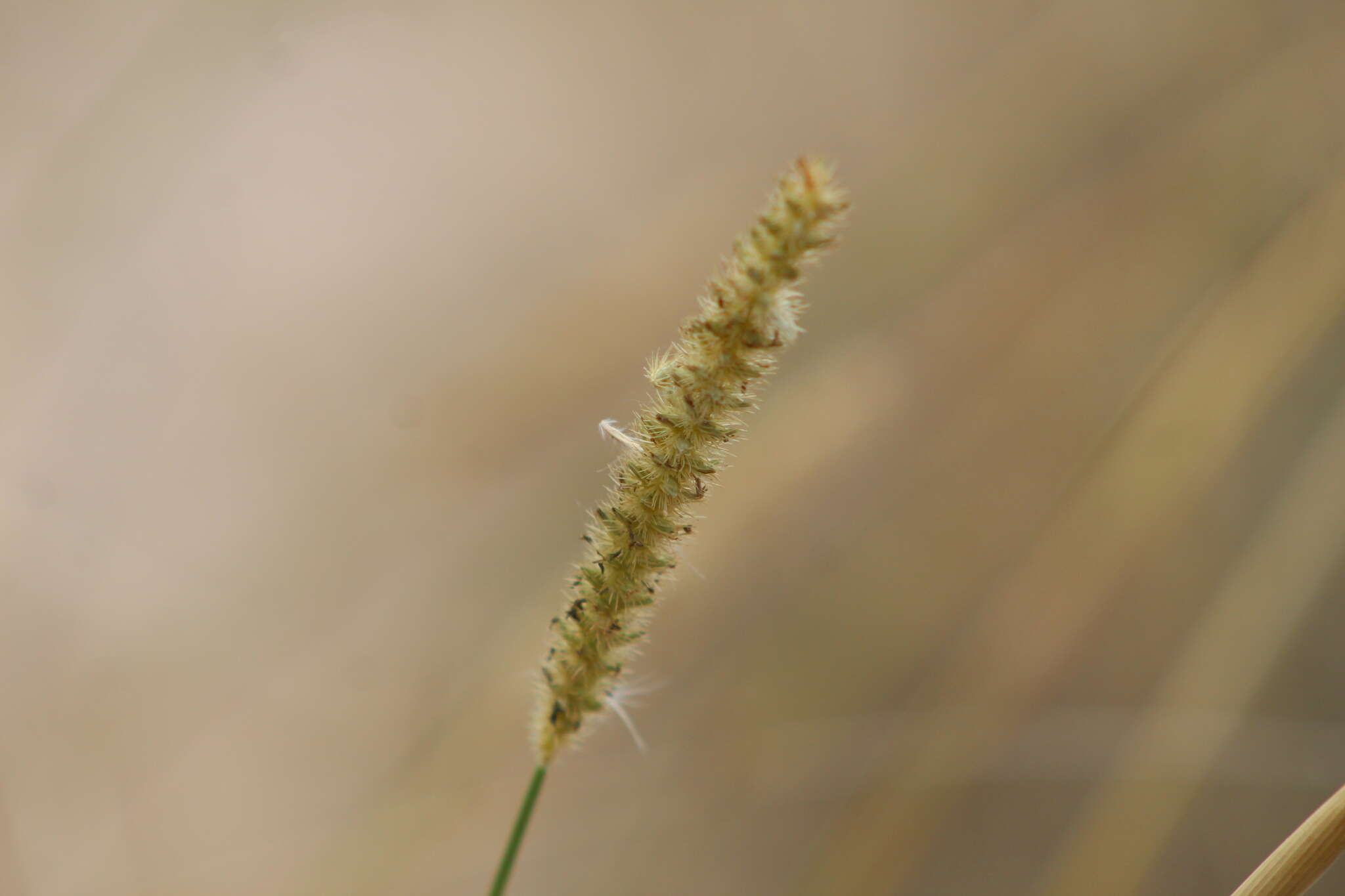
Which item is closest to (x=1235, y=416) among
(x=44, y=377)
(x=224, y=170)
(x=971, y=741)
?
(x=971, y=741)

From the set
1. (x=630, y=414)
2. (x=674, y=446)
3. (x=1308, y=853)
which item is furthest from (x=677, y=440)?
(x=630, y=414)

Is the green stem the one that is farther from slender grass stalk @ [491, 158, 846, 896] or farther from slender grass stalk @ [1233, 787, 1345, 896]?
slender grass stalk @ [1233, 787, 1345, 896]

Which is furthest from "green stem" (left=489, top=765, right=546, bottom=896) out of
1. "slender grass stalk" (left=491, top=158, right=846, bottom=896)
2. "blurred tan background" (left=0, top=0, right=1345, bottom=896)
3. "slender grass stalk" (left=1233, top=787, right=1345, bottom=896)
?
"blurred tan background" (left=0, top=0, right=1345, bottom=896)

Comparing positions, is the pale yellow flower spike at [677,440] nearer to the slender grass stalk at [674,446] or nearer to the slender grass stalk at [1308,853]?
the slender grass stalk at [674,446]

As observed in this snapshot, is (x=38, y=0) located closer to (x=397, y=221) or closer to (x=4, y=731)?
(x=397, y=221)

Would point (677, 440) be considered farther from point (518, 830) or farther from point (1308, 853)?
point (1308, 853)

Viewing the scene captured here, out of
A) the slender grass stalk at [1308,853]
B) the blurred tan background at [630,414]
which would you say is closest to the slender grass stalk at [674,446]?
the slender grass stalk at [1308,853]
